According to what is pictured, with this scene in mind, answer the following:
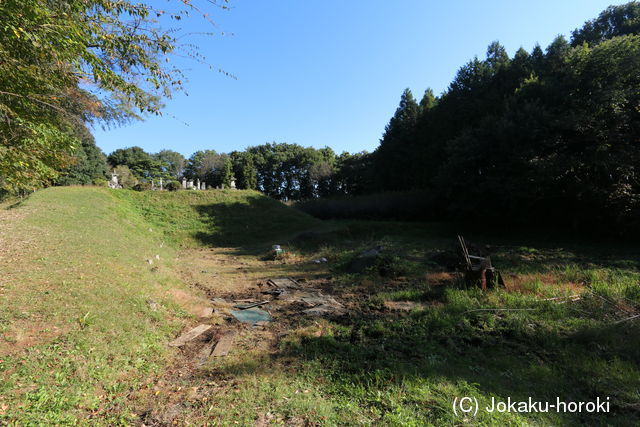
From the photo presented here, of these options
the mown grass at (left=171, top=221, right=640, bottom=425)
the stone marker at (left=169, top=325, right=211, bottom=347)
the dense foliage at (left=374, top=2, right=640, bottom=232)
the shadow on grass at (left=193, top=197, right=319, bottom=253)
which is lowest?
the stone marker at (left=169, top=325, right=211, bottom=347)

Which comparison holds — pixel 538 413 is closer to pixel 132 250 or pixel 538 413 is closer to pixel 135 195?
pixel 132 250

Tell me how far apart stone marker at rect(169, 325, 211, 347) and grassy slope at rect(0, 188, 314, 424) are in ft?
0.63

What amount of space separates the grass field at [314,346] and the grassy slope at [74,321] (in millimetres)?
21

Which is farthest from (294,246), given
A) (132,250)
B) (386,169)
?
(386,169)

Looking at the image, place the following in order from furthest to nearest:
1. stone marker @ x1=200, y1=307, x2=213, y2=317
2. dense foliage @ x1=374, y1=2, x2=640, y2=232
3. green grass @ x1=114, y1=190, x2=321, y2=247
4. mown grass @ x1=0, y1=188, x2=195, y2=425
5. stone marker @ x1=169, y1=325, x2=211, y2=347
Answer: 1. green grass @ x1=114, y1=190, x2=321, y2=247
2. dense foliage @ x1=374, y1=2, x2=640, y2=232
3. stone marker @ x1=200, y1=307, x2=213, y2=317
4. stone marker @ x1=169, y1=325, x2=211, y2=347
5. mown grass @ x1=0, y1=188, x2=195, y2=425

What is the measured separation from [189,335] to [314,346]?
2202 millimetres

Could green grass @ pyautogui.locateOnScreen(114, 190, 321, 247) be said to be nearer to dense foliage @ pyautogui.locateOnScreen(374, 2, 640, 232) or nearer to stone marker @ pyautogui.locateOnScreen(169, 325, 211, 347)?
dense foliage @ pyautogui.locateOnScreen(374, 2, 640, 232)

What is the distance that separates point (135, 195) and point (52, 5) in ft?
73.6

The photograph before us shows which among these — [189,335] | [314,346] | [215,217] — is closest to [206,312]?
[189,335]

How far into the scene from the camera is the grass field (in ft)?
9.45

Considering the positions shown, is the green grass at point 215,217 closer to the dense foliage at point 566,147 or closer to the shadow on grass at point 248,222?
the shadow on grass at point 248,222

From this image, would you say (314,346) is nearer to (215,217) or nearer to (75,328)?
(75,328)

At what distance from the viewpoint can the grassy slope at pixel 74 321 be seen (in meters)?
2.86

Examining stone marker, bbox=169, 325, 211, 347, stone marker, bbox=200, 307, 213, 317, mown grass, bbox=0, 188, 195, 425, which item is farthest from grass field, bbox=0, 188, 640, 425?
stone marker, bbox=200, 307, 213, 317
